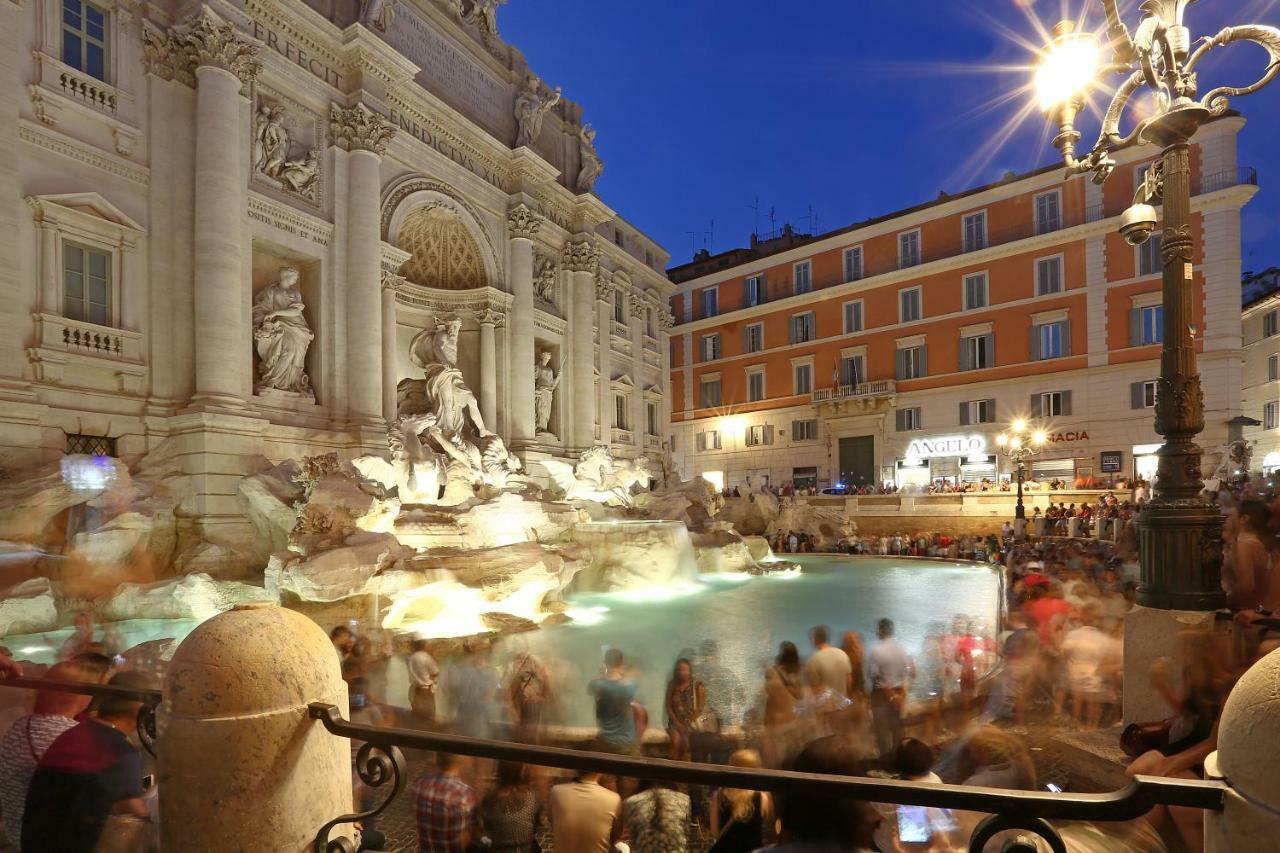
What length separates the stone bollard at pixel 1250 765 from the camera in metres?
1.18

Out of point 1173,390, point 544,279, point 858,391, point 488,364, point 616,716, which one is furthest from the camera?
point 858,391

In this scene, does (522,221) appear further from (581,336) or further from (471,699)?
(471,699)

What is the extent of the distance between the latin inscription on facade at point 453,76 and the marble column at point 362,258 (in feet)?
8.38

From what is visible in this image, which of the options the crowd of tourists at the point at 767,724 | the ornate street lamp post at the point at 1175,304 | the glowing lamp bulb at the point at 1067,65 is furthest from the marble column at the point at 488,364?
the ornate street lamp post at the point at 1175,304

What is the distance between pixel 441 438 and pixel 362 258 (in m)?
4.11

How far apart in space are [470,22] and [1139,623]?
19.3 meters

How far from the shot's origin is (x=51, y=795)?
6.86 ft

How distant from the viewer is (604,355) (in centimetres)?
2270

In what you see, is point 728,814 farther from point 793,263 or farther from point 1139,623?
point 793,263

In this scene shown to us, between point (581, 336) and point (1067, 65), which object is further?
point (581, 336)

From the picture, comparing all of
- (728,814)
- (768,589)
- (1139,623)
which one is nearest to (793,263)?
(768,589)

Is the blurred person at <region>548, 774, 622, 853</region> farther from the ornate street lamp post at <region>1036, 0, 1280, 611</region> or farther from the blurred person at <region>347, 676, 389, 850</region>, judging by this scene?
the ornate street lamp post at <region>1036, 0, 1280, 611</region>

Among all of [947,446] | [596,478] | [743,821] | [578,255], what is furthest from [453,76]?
[947,446]

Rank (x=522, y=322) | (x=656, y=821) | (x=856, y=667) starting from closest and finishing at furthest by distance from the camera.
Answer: (x=656, y=821) → (x=856, y=667) → (x=522, y=322)
